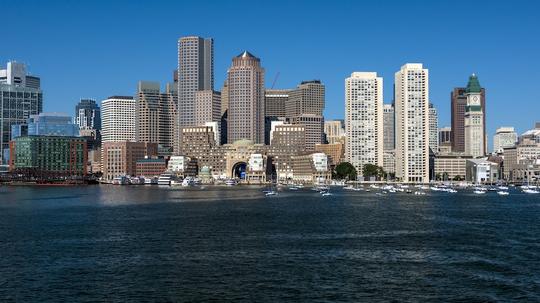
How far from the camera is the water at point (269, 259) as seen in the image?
5709cm

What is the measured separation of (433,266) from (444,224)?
43.9 meters

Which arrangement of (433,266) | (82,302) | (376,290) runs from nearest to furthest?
1. (82,302)
2. (376,290)
3. (433,266)

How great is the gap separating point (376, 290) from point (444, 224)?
2222 inches

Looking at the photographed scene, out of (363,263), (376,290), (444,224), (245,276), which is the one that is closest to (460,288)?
(376,290)

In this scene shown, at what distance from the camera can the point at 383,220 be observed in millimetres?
118000

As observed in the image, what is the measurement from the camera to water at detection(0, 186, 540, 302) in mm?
57094

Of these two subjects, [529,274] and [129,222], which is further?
[129,222]

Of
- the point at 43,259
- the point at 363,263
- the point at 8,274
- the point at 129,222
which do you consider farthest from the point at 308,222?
the point at 8,274

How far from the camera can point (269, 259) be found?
7269 cm

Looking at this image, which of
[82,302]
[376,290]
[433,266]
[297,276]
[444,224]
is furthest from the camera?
[444,224]

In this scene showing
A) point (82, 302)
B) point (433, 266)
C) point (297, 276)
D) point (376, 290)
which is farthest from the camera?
point (433, 266)

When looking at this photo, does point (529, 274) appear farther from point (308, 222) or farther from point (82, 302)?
point (308, 222)

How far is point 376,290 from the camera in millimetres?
57875

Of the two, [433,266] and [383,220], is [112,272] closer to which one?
[433,266]
